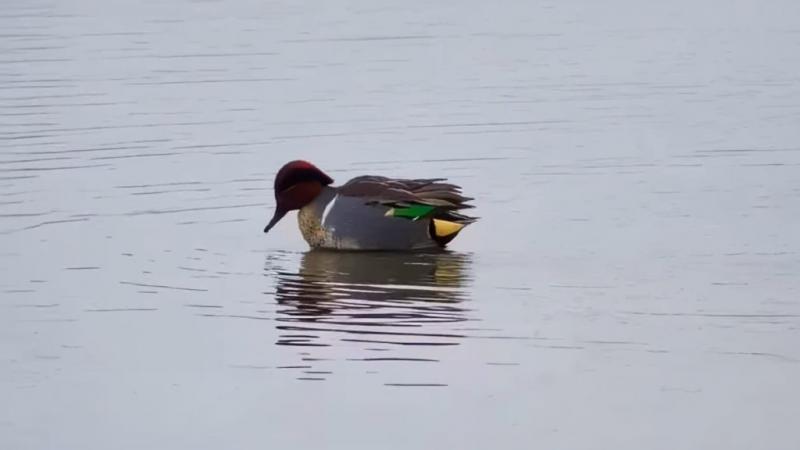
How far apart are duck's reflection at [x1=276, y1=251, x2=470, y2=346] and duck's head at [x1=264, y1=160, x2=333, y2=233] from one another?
336 mm

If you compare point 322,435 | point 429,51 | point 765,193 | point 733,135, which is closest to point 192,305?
point 322,435

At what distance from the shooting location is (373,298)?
1059 centimetres

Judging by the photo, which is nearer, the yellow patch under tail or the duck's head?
the yellow patch under tail

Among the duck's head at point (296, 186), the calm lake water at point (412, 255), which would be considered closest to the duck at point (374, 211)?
the duck's head at point (296, 186)

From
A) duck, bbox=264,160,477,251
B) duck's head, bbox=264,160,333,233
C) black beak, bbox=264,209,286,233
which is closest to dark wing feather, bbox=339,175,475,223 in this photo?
duck, bbox=264,160,477,251

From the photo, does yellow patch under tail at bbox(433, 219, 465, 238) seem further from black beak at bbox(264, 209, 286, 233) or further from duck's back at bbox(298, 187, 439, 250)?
black beak at bbox(264, 209, 286, 233)

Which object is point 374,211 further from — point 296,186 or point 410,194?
point 296,186

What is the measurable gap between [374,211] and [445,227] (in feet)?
1.42

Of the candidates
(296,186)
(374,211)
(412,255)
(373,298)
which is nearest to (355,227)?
(374,211)

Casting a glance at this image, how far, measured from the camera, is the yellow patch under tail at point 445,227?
38.6 feet

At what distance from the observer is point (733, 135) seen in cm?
1470

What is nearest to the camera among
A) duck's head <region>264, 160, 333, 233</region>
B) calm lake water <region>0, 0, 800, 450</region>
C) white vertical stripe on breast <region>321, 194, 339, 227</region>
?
calm lake water <region>0, 0, 800, 450</region>

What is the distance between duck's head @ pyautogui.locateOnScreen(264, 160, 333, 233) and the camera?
12.1 m

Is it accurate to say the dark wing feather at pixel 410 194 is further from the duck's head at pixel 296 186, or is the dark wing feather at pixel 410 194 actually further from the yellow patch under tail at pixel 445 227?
the duck's head at pixel 296 186
